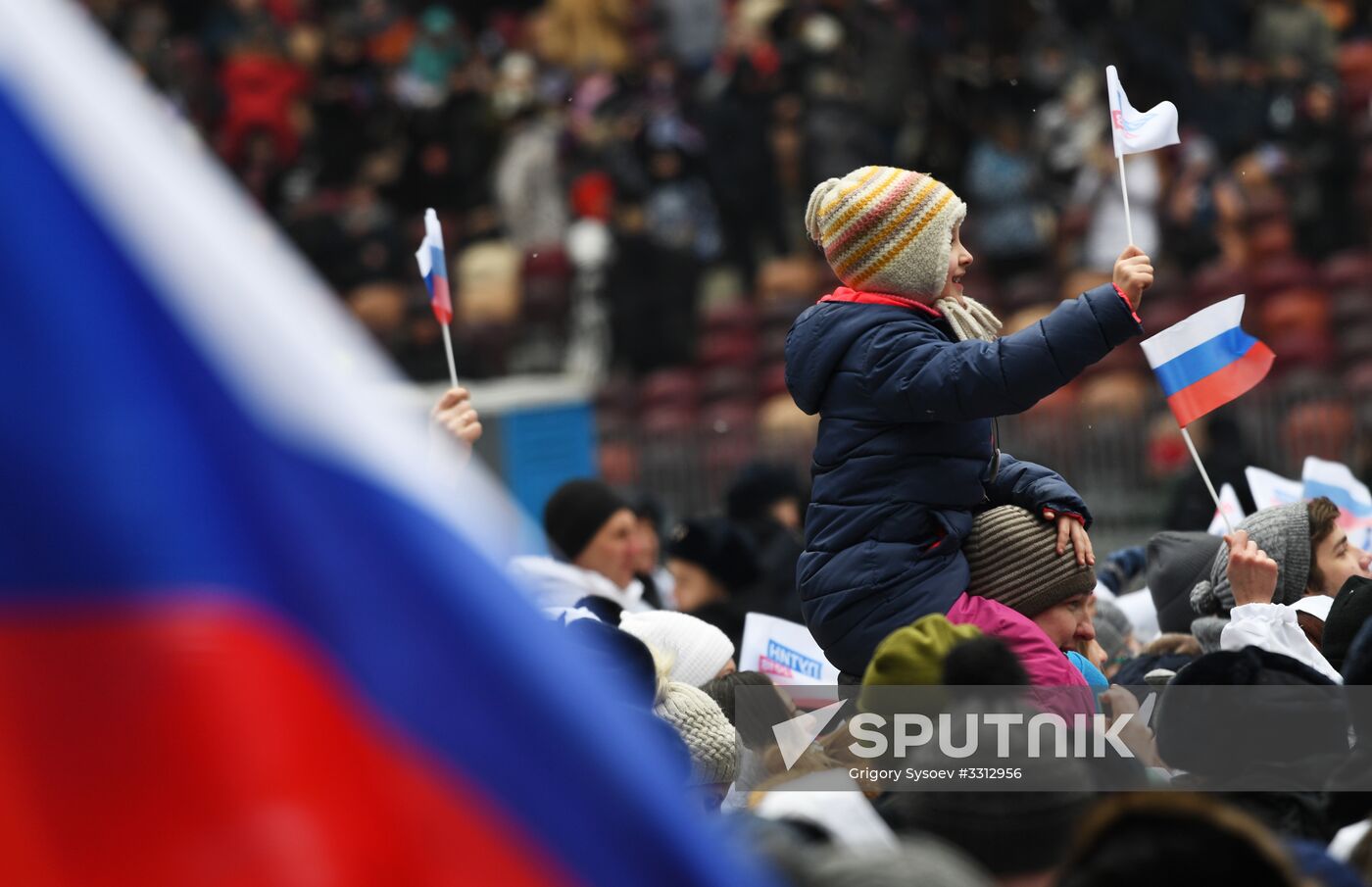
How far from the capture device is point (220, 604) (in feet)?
6.23

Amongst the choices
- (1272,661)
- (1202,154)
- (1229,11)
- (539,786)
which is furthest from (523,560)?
(1229,11)

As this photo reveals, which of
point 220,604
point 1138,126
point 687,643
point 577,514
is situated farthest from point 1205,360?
point 220,604

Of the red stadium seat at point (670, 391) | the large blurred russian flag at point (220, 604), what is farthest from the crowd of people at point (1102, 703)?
the red stadium seat at point (670, 391)

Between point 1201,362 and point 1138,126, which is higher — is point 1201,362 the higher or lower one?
the lower one

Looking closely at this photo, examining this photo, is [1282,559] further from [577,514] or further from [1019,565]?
[577,514]

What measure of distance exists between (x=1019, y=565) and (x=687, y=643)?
100 centimetres

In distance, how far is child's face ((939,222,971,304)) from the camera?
14.2ft

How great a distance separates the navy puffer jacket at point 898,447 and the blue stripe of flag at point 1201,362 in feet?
1.62

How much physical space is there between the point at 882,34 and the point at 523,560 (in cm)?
994

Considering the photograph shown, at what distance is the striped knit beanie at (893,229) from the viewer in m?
4.23

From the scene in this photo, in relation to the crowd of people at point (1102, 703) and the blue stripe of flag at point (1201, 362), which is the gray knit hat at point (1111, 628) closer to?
the crowd of people at point (1102, 703)

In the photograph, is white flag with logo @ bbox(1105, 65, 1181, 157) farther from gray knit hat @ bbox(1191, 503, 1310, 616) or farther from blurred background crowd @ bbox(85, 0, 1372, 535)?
blurred background crowd @ bbox(85, 0, 1372, 535)

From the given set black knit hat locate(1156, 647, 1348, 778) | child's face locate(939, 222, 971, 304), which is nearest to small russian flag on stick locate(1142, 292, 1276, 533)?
child's face locate(939, 222, 971, 304)

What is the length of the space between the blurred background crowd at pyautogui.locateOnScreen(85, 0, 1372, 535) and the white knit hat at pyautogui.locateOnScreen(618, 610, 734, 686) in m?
7.08
